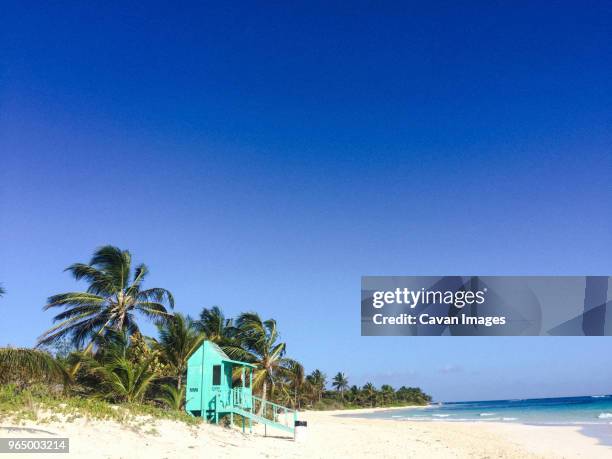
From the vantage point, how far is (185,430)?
13.8 m

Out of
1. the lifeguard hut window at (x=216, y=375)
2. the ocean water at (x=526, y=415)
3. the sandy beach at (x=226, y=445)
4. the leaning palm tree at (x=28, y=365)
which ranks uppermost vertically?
the leaning palm tree at (x=28, y=365)

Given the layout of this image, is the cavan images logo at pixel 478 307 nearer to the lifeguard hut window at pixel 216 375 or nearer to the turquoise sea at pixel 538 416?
the lifeguard hut window at pixel 216 375

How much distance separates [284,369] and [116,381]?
11598mm

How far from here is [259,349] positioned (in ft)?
88.2

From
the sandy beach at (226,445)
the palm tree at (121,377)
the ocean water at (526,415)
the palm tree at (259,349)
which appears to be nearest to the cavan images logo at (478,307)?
the sandy beach at (226,445)

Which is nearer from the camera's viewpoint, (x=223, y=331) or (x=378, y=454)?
(x=378, y=454)

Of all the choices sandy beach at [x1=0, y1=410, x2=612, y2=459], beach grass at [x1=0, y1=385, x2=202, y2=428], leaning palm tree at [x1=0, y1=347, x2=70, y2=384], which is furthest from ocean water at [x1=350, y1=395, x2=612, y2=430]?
leaning palm tree at [x1=0, y1=347, x2=70, y2=384]

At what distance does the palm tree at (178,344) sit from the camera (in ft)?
74.0

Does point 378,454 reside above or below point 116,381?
below

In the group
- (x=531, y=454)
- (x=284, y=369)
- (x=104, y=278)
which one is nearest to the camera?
(x=531, y=454)

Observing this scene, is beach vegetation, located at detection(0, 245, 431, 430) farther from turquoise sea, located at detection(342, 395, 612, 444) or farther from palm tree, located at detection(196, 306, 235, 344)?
turquoise sea, located at detection(342, 395, 612, 444)

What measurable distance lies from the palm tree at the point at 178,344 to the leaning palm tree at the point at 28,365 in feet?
34.0

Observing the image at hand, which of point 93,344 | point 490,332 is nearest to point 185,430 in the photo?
point 490,332

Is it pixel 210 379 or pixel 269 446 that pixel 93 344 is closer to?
pixel 210 379
